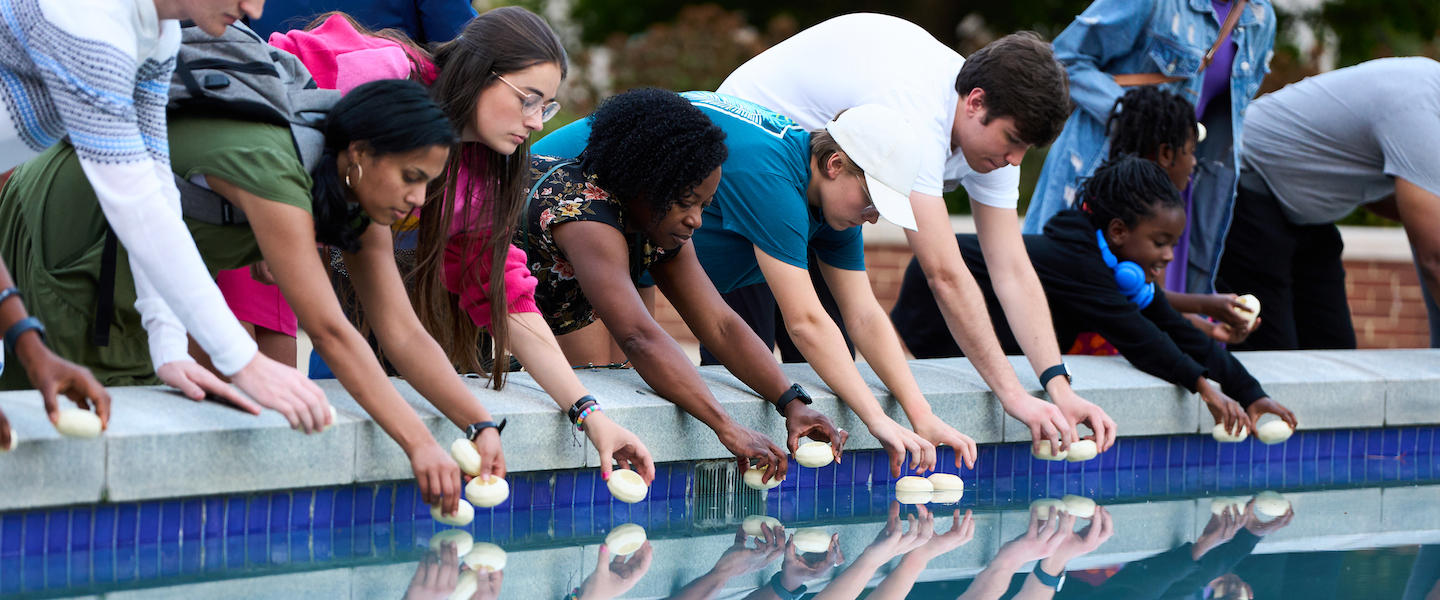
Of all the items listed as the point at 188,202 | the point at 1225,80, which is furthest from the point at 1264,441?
the point at 188,202

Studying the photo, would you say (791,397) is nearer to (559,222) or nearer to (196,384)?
(559,222)

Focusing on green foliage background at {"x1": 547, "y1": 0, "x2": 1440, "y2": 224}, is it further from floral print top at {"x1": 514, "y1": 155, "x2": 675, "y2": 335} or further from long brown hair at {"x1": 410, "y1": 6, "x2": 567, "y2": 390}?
long brown hair at {"x1": 410, "y1": 6, "x2": 567, "y2": 390}

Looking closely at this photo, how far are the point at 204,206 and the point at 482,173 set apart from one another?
74 cm

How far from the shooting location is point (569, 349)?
13.5 feet

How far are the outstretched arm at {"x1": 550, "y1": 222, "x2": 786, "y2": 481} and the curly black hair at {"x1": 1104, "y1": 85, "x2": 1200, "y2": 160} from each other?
8.57ft

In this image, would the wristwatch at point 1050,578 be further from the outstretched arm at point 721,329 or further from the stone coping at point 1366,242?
the stone coping at point 1366,242

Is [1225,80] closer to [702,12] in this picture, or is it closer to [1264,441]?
[1264,441]

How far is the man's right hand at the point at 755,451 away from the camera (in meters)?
3.23

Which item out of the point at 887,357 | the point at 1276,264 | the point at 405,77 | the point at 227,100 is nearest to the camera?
the point at 227,100

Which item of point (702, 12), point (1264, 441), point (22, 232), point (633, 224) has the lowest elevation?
point (702, 12)

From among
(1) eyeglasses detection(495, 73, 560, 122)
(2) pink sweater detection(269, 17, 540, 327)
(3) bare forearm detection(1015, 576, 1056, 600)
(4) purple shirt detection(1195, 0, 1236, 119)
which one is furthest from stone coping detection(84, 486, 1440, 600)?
(4) purple shirt detection(1195, 0, 1236, 119)

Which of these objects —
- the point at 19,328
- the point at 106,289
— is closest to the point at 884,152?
the point at 106,289

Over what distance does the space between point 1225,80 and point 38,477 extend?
4821 mm

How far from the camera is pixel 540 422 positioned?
3146 mm
